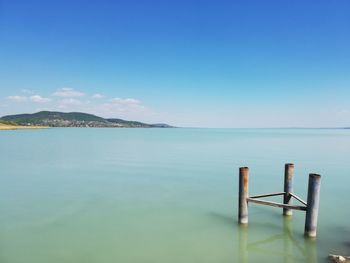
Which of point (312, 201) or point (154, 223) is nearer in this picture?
point (312, 201)

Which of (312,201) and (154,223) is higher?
(312,201)

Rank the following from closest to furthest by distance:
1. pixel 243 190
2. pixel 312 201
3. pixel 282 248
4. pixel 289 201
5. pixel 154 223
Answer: pixel 312 201
pixel 282 248
pixel 243 190
pixel 154 223
pixel 289 201

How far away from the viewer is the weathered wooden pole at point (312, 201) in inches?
350

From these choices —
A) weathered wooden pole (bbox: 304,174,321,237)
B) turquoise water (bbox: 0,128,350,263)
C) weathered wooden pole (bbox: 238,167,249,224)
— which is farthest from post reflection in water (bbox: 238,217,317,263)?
weathered wooden pole (bbox: 238,167,249,224)

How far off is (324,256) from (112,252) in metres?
6.91

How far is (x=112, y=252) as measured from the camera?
8914 millimetres

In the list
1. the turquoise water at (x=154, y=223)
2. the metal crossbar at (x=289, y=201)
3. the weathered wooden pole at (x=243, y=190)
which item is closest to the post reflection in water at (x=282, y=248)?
the turquoise water at (x=154, y=223)

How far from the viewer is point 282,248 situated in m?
9.30

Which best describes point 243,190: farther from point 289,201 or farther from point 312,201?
point 289,201

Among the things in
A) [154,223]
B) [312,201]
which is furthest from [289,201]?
[154,223]

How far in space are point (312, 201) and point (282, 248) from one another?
1.98 metres

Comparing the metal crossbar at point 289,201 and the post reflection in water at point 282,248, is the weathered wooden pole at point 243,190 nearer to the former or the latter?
the metal crossbar at point 289,201

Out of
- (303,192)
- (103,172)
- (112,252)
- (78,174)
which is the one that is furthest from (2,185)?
(303,192)

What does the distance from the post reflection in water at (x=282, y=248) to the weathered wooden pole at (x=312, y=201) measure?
1.47 feet
